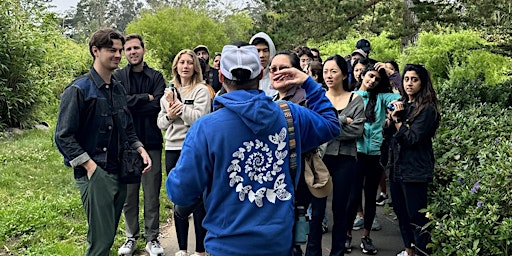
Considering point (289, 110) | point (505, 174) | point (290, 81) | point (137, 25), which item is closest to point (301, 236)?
point (289, 110)

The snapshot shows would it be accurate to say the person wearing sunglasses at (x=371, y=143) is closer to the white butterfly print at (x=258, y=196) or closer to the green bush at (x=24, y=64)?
the white butterfly print at (x=258, y=196)

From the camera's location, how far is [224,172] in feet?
8.02

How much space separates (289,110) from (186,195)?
2.18 feet

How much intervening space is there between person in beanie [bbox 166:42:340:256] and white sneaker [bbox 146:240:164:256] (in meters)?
2.63

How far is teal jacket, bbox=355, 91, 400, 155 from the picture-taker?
5176mm

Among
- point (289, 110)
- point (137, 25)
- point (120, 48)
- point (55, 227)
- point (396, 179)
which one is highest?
point (137, 25)

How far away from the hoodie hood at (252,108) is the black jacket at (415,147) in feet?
7.20

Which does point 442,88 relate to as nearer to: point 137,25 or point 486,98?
point 486,98

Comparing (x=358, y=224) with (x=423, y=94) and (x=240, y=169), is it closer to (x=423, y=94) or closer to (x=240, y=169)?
(x=423, y=94)

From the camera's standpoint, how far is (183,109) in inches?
182

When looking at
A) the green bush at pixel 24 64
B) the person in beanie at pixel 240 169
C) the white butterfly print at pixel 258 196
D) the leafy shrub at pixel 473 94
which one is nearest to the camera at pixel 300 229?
the person in beanie at pixel 240 169

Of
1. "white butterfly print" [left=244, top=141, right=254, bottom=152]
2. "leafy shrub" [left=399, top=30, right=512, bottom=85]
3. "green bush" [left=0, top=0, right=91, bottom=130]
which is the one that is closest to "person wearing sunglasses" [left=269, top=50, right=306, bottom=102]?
"white butterfly print" [left=244, top=141, right=254, bottom=152]

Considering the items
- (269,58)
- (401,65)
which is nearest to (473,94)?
(401,65)

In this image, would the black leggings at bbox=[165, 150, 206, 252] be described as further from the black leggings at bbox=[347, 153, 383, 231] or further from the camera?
the camera
